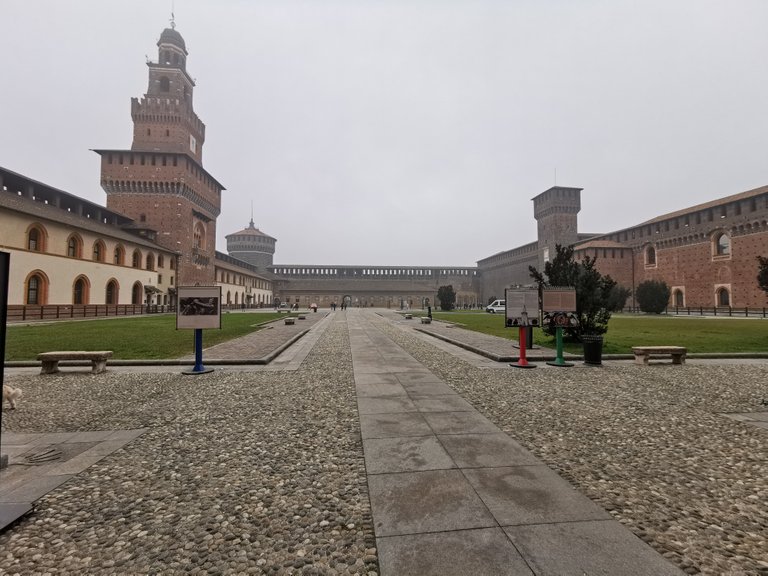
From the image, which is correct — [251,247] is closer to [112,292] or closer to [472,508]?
[112,292]

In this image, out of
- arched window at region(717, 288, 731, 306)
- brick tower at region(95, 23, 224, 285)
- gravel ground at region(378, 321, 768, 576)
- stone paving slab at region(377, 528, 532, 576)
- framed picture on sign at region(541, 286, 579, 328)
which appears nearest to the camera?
stone paving slab at region(377, 528, 532, 576)

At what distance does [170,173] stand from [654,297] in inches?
2286

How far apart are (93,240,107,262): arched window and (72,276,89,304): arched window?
92.4 inches

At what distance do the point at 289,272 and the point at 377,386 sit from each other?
83.7 m

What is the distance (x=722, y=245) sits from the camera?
43.5m

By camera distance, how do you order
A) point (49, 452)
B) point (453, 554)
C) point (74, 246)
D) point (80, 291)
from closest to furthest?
point (453, 554) → point (49, 452) → point (74, 246) → point (80, 291)

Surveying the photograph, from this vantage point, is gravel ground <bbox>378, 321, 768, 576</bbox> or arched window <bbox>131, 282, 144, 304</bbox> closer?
gravel ground <bbox>378, 321, 768, 576</bbox>

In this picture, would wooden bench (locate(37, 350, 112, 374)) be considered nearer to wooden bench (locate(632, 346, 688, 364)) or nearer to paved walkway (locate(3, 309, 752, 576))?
paved walkway (locate(3, 309, 752, 576))

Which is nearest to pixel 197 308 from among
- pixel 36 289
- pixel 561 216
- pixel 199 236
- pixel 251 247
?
pixel 36 289

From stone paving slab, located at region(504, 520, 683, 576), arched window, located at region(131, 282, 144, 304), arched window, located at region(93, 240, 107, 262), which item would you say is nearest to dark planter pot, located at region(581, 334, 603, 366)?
stone paving slab, located at region(504, 520, 683, 576)

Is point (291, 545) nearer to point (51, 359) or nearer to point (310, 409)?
point (310, 409)

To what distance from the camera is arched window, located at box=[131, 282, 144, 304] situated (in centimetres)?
3716

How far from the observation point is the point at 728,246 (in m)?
42.2

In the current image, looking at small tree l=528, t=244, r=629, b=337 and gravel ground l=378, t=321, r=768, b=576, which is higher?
small tree l=528, t=244, r=629, b=337
